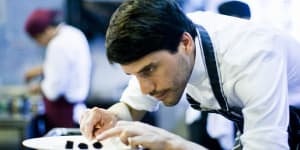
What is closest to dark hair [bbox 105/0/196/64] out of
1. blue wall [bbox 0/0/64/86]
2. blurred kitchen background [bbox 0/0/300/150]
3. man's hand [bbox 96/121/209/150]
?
man's hand [bbox 96/121/209/150]

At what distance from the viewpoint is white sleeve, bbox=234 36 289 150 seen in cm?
109

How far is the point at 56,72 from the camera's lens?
3.13 metres

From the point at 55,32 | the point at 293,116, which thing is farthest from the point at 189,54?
the point at 55,32

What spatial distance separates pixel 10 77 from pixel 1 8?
0.48m

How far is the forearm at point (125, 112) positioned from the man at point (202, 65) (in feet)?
0.41

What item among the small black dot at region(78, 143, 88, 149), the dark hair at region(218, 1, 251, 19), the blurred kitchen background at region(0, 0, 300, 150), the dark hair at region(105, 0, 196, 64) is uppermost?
the dark hair at region(105, 0, 196, 64)

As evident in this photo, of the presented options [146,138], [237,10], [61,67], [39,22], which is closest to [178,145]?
[146,138]

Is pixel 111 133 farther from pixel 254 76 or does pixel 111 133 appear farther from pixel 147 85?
pixel 254 76

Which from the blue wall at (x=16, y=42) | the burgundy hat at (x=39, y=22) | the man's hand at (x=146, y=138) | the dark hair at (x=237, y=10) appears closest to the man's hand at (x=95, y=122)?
the man's hand at (x=146, y=138)

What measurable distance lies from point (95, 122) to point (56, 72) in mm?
1872

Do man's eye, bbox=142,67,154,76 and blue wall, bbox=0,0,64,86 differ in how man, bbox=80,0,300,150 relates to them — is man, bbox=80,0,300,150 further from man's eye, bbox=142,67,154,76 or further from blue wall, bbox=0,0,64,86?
blue wall, bbox=0,0,64,86

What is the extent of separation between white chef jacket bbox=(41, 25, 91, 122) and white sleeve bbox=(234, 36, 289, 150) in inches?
81.3

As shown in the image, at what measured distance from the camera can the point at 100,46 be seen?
12.0ft

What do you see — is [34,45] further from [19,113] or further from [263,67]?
[263,67]
